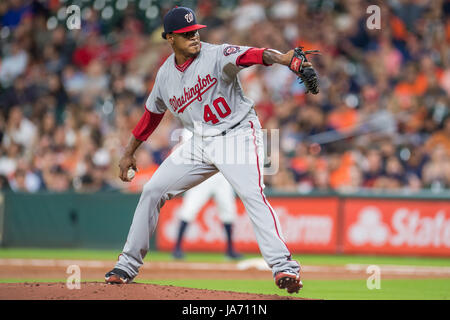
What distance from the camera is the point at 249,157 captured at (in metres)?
5.85

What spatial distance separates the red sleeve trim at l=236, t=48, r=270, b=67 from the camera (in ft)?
17.8

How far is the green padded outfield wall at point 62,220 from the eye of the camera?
40.6 ft

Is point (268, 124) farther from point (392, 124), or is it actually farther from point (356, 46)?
point (356, 46)

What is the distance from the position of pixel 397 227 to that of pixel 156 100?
6.77 metres

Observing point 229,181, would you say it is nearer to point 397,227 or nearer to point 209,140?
point 209,140

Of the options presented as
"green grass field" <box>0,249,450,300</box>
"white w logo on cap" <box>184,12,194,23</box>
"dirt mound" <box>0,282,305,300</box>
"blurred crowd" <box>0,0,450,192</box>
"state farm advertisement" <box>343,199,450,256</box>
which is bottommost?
"dirt mound" <box>0,282,305,300</box>

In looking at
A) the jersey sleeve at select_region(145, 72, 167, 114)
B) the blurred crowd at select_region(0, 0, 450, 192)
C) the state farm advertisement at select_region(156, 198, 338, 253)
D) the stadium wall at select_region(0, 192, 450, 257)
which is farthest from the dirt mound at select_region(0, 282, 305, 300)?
the blurred crowd at select_region(0, 0, 450, 192)

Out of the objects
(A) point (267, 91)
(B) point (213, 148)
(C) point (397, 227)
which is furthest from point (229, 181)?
(A) point (267, 91)

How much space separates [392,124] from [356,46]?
247cm

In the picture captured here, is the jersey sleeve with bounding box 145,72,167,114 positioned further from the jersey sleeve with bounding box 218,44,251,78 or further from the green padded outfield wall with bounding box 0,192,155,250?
the green padded outfield wall with bounding box 0,192,155,250

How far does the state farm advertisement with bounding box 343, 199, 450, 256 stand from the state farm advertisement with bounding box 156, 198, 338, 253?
283 millimetres

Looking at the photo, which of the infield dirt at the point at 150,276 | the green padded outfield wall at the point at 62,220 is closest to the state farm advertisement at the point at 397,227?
the infield dirt at the point at 150,276
